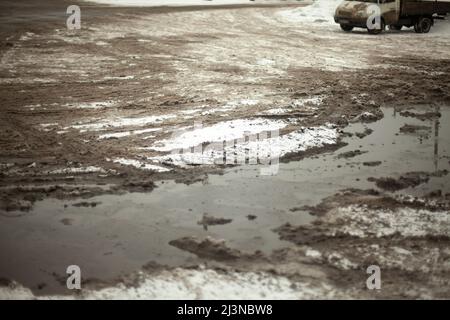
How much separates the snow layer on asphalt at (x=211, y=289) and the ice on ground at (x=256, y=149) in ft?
8.42

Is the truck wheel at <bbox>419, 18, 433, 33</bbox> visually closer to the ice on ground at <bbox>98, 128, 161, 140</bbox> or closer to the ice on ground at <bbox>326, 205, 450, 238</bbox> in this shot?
the ice on ground at <bbox>98, 128, 161, 140</bbox>

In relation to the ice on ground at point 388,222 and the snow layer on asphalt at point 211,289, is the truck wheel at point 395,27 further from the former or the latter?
the snow layer on asphalt at point 211,289

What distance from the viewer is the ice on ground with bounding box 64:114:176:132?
7.64 m

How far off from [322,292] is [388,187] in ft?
7.94

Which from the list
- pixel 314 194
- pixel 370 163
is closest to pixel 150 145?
pixel 314 194

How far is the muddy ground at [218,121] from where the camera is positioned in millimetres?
4234

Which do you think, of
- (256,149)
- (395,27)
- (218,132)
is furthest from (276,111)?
(395,27)

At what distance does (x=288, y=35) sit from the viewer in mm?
17609

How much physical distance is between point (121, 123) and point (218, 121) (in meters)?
1.63

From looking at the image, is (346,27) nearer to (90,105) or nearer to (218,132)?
(90,105)

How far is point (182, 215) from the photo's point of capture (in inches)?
204

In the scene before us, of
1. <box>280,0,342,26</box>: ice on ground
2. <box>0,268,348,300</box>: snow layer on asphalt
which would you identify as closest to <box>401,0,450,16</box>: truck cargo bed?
<box>280,0,342,26</box>: ice on ground

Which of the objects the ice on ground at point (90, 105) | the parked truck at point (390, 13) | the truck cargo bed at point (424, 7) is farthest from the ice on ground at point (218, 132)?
the truck cargo bed at point (424, 7)
